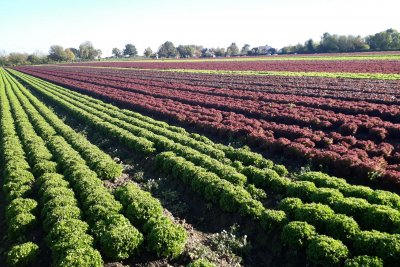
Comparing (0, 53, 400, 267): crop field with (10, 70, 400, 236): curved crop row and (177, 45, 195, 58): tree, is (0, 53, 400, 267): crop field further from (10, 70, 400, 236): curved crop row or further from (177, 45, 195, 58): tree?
(177, 45, 195, 58): tree

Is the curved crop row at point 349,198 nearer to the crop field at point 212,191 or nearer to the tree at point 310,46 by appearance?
the crop field at point 212,191

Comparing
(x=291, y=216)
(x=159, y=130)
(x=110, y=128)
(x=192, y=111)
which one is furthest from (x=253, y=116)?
(x=291, y=216)

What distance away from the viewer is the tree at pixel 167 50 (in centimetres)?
19238

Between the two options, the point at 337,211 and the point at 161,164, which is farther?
the point at 161,164

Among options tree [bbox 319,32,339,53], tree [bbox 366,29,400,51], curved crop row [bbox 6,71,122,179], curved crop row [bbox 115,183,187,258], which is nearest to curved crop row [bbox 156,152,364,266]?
curved crop row [bbox 115,183,187,258]

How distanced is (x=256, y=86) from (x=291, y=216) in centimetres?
3259

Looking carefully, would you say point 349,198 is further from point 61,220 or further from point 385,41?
point 385,41

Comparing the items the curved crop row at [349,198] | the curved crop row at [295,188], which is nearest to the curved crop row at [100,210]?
the curved crop row at [295,188]

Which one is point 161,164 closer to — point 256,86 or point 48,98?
point 256,86

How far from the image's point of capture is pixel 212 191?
47.4ft

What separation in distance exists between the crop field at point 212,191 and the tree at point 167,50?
169249 millimetres

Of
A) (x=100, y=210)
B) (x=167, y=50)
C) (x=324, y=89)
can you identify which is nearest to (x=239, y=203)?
(x=100, y=210)

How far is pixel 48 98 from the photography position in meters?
47.7

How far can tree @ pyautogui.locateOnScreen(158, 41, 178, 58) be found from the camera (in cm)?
19238
